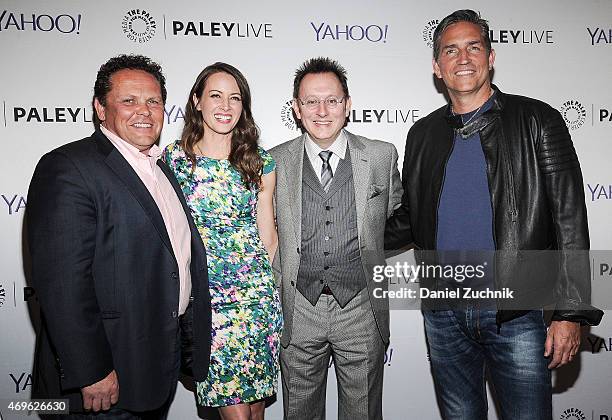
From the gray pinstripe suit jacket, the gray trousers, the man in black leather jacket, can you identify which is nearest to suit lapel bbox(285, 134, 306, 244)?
the gray pinstripe suit jacket

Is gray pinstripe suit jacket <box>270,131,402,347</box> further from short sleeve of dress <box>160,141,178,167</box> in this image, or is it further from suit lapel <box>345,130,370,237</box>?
short sleeve of dress <box>160,141,178,167</box>

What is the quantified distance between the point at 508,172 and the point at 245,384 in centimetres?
149

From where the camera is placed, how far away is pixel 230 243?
2.23 meters

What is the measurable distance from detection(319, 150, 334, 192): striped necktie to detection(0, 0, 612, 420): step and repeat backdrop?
77cm

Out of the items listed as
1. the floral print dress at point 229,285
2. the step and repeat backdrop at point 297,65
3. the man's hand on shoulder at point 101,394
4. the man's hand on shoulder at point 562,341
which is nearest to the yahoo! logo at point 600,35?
the step and repeat backdrop at point 297,65

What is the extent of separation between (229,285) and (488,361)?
4.01ft

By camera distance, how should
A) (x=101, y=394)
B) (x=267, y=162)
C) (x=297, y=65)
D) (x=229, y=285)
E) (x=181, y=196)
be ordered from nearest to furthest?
Answer: (x=101, y=394)
(x=181, y=196)
(x=229, y=285)
(x=267, y=162)
(x=297, y=65)

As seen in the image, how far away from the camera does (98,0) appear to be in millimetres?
2941

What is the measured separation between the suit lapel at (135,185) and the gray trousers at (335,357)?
83cm

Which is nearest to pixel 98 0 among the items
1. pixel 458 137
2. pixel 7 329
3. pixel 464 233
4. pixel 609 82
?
pixel 7 329

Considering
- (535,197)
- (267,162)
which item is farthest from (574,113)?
(267,162)

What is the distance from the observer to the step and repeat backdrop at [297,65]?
9.62 feet

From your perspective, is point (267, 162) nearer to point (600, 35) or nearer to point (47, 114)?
point (47, 114)

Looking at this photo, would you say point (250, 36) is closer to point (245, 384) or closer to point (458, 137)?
point (458, 137)
